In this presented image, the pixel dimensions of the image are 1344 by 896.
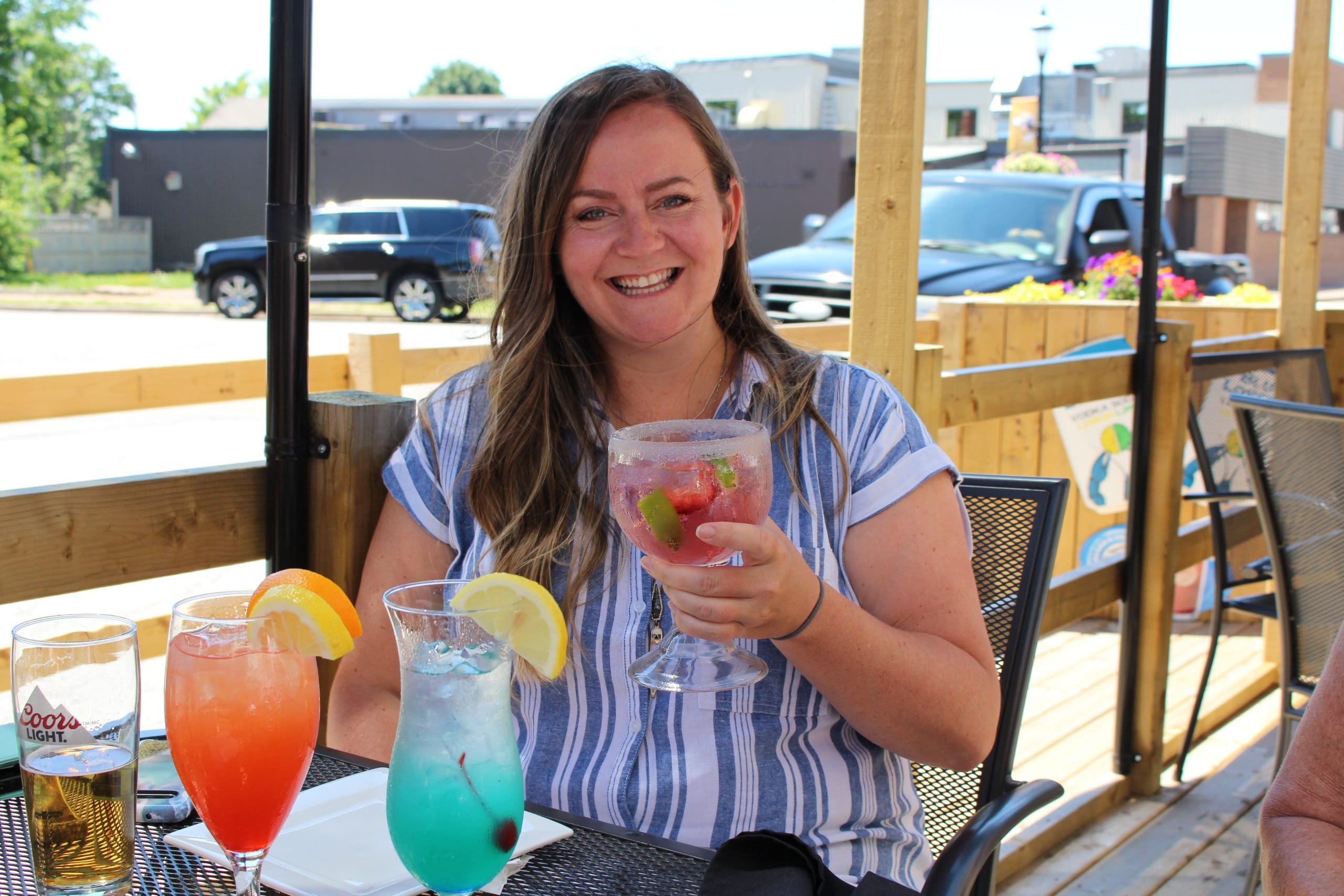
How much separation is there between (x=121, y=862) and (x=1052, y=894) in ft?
7.45

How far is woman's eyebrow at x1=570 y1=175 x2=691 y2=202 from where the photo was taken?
1580mm

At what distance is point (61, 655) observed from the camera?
801mm

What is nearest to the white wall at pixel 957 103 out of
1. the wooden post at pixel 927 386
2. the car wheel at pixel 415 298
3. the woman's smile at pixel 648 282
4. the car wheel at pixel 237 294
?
the car wheel at pixel 415 298

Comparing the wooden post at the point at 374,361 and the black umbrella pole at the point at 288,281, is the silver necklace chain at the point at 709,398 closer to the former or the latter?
the black umbrella pole at the point at 288,281

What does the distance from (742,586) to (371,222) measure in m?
16.6

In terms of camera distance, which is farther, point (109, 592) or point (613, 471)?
point (109, 592)

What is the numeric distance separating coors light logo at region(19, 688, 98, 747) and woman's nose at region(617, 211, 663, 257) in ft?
3.11

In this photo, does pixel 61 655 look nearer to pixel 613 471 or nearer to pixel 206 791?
pixel 206 791

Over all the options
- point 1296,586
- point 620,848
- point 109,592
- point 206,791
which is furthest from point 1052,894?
point 109,592

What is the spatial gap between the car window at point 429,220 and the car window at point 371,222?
0.17 metres

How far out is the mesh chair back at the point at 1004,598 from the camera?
157cm

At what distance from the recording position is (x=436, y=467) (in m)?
1.61

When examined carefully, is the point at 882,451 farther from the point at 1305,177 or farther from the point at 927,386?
the point at 1305,177

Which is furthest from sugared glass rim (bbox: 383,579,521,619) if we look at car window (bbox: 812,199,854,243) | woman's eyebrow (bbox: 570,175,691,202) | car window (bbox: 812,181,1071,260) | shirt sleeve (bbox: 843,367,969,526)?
car window (bbox: 812,199,854,243)
